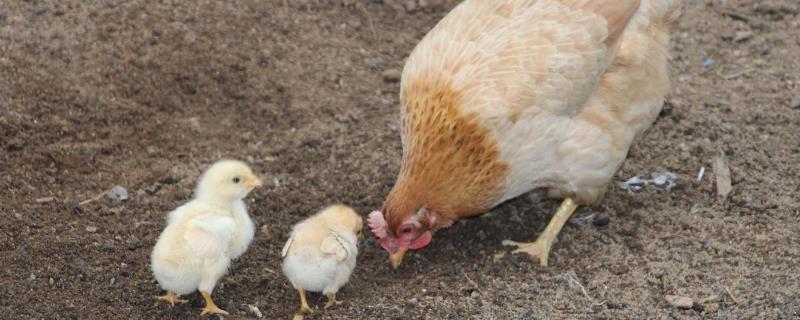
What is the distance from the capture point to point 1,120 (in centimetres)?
508

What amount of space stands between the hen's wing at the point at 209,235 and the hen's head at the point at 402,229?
653 millimetres

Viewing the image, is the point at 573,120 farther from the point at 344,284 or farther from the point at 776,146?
the point at 776,146

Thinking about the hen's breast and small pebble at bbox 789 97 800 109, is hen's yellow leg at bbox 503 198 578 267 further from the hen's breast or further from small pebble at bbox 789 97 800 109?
small pebble at bbox 789 97 800 109

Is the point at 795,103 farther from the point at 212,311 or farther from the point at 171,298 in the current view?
the point at 171,298

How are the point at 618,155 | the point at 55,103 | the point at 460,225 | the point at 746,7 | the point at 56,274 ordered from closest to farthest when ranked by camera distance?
the point at 56,274
the point at 618,155
the point at 460,225
the point at 55,103
the point at 746,7

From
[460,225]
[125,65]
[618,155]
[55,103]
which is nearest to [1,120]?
[55,103]

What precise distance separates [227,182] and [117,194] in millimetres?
951

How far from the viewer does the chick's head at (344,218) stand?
4234 mm

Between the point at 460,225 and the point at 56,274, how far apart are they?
1996 mm

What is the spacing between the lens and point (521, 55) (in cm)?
427

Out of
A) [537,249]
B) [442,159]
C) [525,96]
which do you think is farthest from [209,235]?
[537,249]

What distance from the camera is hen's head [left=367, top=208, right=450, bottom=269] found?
427cm

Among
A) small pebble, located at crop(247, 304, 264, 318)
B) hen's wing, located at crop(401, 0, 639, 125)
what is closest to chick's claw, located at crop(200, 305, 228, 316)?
small pebble, located at crop(247, 304, 264, 318)

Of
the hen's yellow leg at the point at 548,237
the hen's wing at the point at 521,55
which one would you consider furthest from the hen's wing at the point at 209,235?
the hen's yellow leg at the point at 548,237
